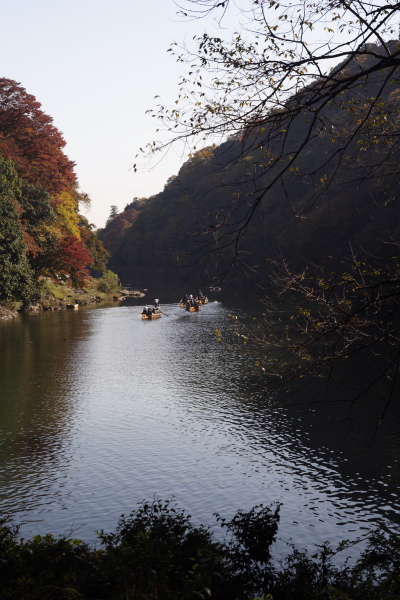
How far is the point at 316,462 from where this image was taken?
1627 centimetres

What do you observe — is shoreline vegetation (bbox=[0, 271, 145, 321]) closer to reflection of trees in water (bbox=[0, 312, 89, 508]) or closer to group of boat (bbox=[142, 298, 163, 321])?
group of boat (bbox=[142, 298, 163, 321])

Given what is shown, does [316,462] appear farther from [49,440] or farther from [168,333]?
[168,333]

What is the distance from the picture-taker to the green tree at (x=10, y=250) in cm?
3934

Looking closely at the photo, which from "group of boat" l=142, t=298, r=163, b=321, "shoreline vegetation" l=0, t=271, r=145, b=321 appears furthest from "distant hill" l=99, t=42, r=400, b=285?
"shoreline vegetation" l=0, t=271, r=145, b=321

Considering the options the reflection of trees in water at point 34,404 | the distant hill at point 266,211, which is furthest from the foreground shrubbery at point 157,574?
the reflection of trees in water at point 34,404

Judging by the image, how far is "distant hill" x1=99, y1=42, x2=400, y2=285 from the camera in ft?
25.9

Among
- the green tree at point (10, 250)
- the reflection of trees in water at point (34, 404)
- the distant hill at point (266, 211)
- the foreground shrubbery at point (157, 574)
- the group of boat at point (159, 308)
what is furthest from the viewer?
the group of boat at point (159, 308)

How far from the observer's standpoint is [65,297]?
2304 inches

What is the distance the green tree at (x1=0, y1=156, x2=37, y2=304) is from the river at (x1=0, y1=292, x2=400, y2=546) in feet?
34.2

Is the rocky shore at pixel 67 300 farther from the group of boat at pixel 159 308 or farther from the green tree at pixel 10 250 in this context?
the group of boat at pixel 159 308

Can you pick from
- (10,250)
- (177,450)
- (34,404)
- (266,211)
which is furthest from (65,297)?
(177,450)

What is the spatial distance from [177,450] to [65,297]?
4318 centimetres

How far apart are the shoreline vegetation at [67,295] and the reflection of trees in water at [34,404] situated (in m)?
10.3

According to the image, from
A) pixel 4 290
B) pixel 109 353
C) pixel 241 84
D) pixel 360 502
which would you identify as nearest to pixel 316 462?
pixel 360 502
